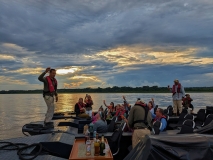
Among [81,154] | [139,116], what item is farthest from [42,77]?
[81,154]

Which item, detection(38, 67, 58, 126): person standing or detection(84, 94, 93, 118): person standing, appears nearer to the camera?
detection(38, 67, 58, 126): person standing

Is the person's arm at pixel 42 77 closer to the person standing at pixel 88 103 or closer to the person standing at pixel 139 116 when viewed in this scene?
the person standing at pixel 139 116

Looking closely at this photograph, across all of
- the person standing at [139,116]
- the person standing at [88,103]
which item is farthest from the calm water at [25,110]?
the person standing at [139,116]

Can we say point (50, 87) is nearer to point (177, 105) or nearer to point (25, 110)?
point (177, 105)

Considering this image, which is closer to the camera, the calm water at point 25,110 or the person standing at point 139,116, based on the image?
the person standing at point 139,116

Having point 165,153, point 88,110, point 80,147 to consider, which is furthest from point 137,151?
point 88,110

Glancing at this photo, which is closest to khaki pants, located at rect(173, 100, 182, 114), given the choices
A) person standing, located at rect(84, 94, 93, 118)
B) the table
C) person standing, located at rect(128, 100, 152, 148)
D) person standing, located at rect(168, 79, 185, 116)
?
person standing, located at rect(168, 79, 185, 116)

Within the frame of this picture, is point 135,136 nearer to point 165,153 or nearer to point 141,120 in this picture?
point 141,120

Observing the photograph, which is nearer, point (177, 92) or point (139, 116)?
point (139, 116)

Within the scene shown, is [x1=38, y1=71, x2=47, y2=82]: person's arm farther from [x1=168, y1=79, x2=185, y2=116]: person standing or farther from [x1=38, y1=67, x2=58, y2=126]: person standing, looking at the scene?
[x1=168, y1=79, x2=185, y2=116]: person standing

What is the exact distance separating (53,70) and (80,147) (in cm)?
Answer: 292

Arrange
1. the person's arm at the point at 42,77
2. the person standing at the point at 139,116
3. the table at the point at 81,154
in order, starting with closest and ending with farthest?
the table at the point at 81,154
the person standing at the point at 139,116
the person's arm at the point at 42,77

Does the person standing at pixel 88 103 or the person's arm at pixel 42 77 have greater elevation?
the person's arm at pixel 42 77

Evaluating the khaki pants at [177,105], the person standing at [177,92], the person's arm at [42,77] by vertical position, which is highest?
the person's arm at [42,77]
